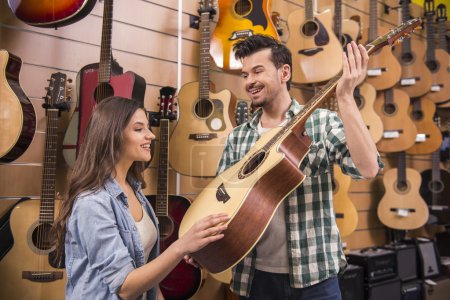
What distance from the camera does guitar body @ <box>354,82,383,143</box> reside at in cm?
384

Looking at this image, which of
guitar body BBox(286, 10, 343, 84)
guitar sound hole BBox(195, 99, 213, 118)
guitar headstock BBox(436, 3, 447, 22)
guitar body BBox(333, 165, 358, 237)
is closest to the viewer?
guitar sound hole BBox(195, 99, 213, 118)

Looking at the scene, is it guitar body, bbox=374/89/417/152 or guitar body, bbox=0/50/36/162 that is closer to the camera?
guitar body, bbox=0/50/36/162

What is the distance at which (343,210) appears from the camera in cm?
352

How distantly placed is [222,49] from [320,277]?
1.77 m

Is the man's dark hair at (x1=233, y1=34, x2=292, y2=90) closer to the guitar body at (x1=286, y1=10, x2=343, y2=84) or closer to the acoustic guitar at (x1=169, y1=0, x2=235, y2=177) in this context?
the acoustic guitar at (x1=169, y1=0, x2=235, y2=177)

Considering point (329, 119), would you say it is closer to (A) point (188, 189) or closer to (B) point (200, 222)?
(B) point (200, 222)

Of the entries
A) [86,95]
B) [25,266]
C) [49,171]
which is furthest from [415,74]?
[25,266]

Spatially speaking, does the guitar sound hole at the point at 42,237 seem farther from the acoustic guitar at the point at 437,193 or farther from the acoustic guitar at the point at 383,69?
the acoustic guitar at the point at 437,193

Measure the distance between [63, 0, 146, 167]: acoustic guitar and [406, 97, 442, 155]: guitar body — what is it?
3.13 meters

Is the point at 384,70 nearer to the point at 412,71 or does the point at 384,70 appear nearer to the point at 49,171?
the point at 412,71

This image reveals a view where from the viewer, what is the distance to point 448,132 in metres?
4.77

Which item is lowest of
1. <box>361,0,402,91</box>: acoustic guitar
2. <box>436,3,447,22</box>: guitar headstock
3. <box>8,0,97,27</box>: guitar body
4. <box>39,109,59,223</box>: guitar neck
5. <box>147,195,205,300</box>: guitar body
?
<box>147,195,205,300</box>: guitar body

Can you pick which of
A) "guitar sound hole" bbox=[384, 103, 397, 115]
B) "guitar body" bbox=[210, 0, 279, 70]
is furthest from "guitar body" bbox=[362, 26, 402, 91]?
"guitar body" bbox=[210, 0, 279, 70]

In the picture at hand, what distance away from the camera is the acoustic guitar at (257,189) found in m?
1.49
